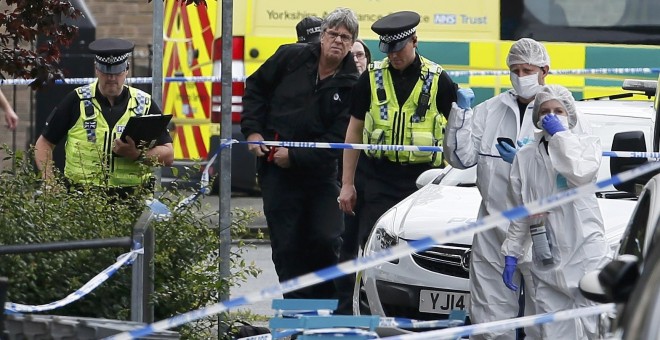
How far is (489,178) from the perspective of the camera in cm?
718

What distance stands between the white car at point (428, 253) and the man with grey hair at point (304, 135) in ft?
1.36

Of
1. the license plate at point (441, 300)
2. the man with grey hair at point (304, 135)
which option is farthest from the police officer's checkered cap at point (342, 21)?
the license plate at point (441, 300)

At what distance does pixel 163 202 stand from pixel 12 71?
88 cm

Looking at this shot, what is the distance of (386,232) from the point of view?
8.21 meters

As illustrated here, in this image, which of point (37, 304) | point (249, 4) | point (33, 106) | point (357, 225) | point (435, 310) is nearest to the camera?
point (37, 304)

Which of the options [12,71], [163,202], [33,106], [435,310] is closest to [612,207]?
[435,310]

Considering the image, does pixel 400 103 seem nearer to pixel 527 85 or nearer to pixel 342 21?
pixel 342 21

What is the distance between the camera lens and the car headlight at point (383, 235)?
8133mm

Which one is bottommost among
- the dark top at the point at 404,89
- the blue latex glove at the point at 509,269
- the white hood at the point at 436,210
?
the white hood at the point at 436,210

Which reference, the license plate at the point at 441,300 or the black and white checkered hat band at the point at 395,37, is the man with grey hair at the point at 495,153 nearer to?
the license plate at the point at 441,300

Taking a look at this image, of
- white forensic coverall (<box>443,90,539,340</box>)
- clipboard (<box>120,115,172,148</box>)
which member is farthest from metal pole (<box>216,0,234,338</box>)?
white forensic coverall (<box>443,90,539,340</box>)

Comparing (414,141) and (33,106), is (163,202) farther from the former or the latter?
(33,106)

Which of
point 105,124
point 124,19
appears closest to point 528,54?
point 105,124

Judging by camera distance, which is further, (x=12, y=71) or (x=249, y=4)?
(x=249, y=4)
